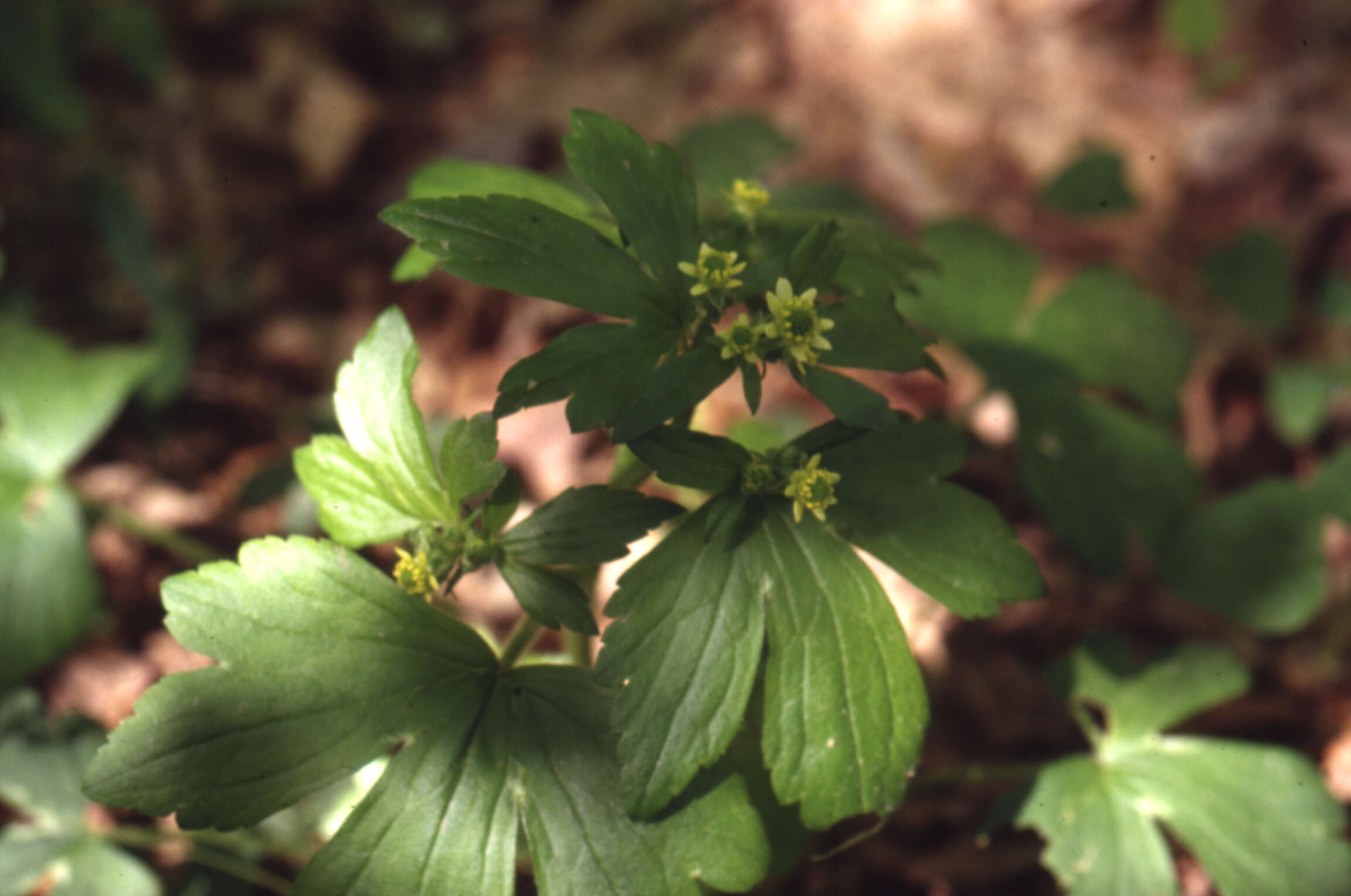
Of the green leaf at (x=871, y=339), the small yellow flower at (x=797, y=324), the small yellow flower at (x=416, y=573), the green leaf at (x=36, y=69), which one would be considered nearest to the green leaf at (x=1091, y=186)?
the green leaf at (x=871, y=339)

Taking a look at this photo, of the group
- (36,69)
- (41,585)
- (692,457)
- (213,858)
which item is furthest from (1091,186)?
(36,69)

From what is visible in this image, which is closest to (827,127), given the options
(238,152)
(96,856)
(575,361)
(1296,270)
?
(1296,270)

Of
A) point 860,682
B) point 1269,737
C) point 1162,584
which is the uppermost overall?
point 860,682

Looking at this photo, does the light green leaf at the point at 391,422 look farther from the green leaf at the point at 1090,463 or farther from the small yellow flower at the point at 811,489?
the green leaf at the point at 1090,463

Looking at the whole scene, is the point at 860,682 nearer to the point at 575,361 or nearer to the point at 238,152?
the point at 575,361

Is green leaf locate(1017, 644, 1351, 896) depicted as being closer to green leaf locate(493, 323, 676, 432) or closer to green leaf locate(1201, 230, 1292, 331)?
green leaf locate(493, 323, 676, 432)

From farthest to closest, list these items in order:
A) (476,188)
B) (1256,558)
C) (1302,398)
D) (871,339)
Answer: (1302,398), (1256,558), (476,188), (871,339)

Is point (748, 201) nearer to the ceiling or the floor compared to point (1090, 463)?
nearer to the ceiling

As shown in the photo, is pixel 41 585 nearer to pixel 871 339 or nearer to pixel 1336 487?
pixel 871 339
